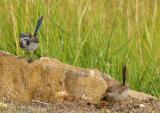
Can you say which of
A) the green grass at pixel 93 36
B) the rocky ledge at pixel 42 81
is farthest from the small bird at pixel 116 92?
the green grass at pixel 93 36

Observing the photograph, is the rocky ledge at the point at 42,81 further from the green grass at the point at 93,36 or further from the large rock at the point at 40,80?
the green grass at the point at 93,36

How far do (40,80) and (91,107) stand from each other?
0.59m

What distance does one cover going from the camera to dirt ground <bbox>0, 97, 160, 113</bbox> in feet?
19.5

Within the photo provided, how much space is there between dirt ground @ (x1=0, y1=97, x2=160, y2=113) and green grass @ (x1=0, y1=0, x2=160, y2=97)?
3.51 feet

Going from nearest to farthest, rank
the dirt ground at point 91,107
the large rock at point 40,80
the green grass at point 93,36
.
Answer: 1. the dirt ground at point 91,107
2. the large rock at point 40,80
3. the green grass at point 93,36

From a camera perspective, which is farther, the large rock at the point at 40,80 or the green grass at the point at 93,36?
the green grass at the point at 93,36

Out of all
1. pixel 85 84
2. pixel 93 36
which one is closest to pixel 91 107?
pixel 85 84

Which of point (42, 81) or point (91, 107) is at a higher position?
point (42, 81)

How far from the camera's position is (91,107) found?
6332mm

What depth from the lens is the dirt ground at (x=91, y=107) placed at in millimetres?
5934

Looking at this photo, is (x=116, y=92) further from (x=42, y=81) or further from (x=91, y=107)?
(x=42, y=81)

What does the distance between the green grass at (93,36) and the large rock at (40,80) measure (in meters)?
1.09

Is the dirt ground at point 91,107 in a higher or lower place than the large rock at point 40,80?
lower

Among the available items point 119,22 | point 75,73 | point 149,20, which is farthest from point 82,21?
point 75,73
